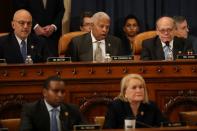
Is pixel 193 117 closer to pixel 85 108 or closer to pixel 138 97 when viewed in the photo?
pixel 138 97

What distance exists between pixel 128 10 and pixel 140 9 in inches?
7.2

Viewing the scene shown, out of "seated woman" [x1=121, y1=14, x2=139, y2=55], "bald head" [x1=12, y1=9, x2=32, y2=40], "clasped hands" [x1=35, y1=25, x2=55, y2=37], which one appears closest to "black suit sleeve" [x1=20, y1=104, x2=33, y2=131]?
"bald head" [x1=12, y1=9, x2=32, y2=40]

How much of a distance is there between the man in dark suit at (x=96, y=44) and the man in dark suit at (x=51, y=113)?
1626 millimetres

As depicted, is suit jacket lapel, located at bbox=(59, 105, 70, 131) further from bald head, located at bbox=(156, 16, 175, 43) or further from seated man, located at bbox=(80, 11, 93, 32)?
seated man, located at bbox=(80, 11, 93, 32)

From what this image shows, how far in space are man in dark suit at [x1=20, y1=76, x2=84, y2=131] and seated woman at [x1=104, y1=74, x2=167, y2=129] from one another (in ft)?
1.25

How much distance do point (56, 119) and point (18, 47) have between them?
180 centimetres

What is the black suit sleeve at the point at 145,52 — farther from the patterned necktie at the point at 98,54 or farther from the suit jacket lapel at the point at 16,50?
the suit jacket lapel at the point at 16,50

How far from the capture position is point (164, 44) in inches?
301

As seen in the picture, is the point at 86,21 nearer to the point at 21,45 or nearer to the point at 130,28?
the point at 130,28

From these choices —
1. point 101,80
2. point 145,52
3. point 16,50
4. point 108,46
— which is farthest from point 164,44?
point 16,50

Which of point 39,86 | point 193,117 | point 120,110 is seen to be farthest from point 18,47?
point 193,117

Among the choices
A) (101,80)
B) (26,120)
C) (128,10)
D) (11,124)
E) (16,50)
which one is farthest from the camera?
(128,10)

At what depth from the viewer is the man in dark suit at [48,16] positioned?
884 centimetres

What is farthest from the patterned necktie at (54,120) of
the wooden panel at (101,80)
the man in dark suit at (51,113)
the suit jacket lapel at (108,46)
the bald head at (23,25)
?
the suit jacket lapel at (108,46)
